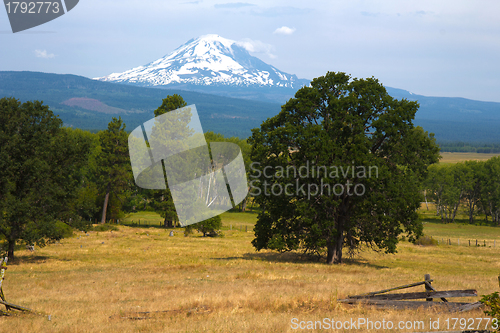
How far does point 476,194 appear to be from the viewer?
107 meters

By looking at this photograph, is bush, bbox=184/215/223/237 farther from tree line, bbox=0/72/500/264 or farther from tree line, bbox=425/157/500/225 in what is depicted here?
tree line, bbox=425/157/500/225

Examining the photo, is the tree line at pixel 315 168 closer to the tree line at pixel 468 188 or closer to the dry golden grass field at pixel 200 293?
the dry golden grass field at pixel 200 293

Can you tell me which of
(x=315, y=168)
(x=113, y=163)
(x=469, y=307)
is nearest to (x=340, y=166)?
(x=315, y=168)

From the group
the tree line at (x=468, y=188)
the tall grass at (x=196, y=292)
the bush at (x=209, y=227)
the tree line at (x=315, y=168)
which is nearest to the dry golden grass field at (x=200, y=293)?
the tall grass at (x=196, y=292)

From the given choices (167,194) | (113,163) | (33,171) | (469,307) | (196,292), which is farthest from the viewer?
(113,163)

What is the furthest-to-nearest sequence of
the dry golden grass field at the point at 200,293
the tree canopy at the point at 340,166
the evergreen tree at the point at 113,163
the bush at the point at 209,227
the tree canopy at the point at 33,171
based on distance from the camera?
the evergreen tree at the point at 113,163
the bush at the point at 209,227
the tree canopy at the point at 33,171
the tree canopy at the point at 340,166
the dry golden grass field at the point at 200,293

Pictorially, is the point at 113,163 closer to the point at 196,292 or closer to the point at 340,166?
the point at 340,166

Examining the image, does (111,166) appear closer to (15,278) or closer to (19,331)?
(15,278)

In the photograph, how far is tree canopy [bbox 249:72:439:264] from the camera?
2745 centimetres

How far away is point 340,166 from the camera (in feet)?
87.6

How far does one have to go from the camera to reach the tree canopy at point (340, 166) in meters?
27.5

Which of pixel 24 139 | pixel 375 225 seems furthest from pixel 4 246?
pixel 375 225

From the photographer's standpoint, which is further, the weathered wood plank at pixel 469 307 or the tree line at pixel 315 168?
the tree line at pixel 315 168

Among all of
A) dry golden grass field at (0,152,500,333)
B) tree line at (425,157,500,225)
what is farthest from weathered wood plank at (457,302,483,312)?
tree line at (425,157,500,225)
